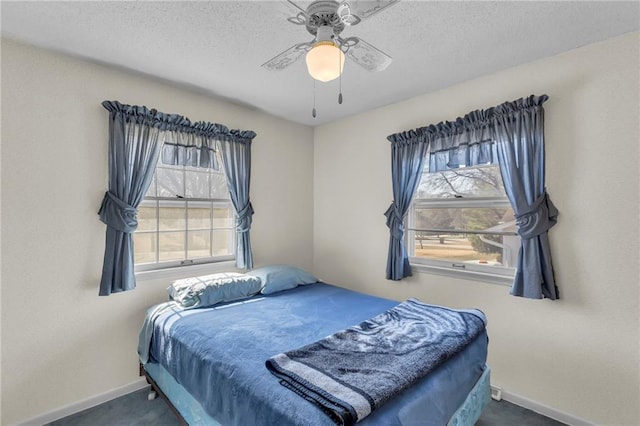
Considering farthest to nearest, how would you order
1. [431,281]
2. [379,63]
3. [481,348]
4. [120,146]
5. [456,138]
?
[431,281], [456,138], [120,146], [481,348], [379,63]

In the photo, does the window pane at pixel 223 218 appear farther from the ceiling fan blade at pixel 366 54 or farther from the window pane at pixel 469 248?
the ceiling fan blade at pixel 366 54

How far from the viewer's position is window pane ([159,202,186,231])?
8.63 feet

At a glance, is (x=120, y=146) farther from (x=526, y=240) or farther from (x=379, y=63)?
(x=526, y=240)

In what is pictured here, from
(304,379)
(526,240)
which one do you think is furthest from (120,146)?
(526,240)

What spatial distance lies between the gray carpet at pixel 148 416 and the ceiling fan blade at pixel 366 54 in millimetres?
2482

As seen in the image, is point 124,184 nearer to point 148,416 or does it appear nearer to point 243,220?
point 243,220

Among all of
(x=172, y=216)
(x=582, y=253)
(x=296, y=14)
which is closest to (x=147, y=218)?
(x=172, y=216)

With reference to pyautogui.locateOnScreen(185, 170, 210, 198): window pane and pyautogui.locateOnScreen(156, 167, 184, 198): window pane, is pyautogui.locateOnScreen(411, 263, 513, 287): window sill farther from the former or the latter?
pyautogui.locateOnScreen(156, 167, 184, 198): window pane

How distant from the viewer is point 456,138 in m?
2.55

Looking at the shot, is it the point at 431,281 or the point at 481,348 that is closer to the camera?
the point at 481,348

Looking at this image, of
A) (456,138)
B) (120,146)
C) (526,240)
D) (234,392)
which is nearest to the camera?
(234,392)

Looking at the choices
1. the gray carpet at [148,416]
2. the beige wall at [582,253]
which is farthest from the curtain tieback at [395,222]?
the gray carpet at [148,416]

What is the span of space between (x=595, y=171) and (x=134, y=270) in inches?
138

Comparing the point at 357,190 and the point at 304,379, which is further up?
the point at 357,190
